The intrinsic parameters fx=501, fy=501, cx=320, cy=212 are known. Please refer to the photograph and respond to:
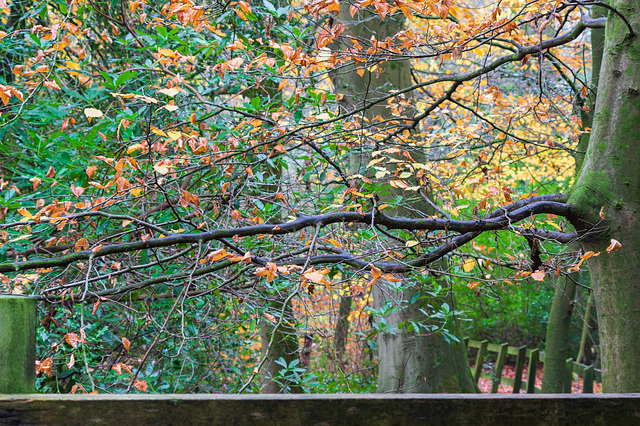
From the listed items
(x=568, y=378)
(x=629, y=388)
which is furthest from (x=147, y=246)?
(x=568, y=378)

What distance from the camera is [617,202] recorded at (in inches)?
117

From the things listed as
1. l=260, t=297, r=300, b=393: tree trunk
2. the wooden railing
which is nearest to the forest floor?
the wooden railing

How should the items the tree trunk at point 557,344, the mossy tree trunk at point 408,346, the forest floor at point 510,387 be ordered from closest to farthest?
the mossy tree trunk at point 408,346 → the tree trunk at point 557,344 → the forest floor at point 510,387

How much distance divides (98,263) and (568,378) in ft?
26.9

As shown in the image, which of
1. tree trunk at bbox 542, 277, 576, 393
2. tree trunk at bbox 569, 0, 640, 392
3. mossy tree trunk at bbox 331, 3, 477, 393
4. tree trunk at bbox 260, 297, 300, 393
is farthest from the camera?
tree trunk at bbox 542, 277, 576, 393

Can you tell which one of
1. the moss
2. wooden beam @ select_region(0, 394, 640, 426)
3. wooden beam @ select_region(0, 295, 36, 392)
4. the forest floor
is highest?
the moss

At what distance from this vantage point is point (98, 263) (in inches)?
137

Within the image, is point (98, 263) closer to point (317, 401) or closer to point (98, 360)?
point (98, 360)

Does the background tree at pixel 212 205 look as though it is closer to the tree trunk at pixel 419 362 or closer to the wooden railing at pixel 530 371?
the tree trunk at pixel 419 362

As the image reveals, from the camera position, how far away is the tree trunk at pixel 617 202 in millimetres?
2963

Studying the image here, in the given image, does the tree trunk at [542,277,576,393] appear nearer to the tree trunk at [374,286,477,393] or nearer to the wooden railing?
the wooden railing

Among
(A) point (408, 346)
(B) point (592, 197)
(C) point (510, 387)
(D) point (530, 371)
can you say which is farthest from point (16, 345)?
(C) point (510, 387)

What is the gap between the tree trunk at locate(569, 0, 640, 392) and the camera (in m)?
2.96

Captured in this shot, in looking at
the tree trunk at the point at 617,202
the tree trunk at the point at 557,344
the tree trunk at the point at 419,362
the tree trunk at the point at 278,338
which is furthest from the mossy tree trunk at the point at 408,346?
the tree trunk at the point at 557,344
